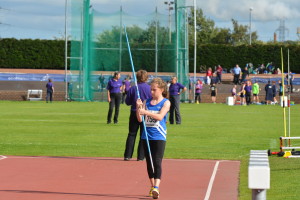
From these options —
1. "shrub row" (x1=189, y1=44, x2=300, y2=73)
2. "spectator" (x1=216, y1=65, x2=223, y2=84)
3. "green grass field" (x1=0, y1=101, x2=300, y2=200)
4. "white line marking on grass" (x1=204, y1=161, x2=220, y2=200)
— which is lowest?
"white line marking on grass" (x1=204, y1=161, x2=220, y2=200)

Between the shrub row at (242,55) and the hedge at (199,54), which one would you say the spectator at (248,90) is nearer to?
the shrub row at (242,55)

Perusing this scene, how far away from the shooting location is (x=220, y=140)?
20.2 metres

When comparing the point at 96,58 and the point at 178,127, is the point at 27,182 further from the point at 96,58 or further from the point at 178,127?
the point at 96,58

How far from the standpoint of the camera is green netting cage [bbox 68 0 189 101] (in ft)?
163

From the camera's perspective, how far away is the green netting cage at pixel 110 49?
163 ft

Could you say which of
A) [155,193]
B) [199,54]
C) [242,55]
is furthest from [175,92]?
[242,55]

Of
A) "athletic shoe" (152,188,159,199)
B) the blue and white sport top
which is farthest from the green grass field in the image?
the blue and white sport top

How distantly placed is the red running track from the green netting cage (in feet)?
112

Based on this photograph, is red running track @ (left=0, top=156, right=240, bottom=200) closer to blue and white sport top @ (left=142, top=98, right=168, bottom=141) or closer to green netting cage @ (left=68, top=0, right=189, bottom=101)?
blue and white sport top @ (left=142, top=98, right=168, bottom=141)

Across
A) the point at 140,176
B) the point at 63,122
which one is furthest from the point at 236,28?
the point at 140,176

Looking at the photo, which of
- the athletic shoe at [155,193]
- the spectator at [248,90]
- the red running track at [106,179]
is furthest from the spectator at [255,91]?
the athletic shoe at [155,193]

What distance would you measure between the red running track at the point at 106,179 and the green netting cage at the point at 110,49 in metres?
34.1

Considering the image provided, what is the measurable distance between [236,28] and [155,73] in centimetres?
6912

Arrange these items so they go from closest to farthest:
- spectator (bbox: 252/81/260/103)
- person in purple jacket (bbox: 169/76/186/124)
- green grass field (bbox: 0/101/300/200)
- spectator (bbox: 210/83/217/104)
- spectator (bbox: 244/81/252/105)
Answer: green grass field (bbox: 0/101/300/200) < person in purple jacket (bbox: 169/76/186/124) < spectator (bbox: 244/81/252/105) < spectator (bbox: 210/83/217/104) < spectator (bbox: 252/81/260/103)
